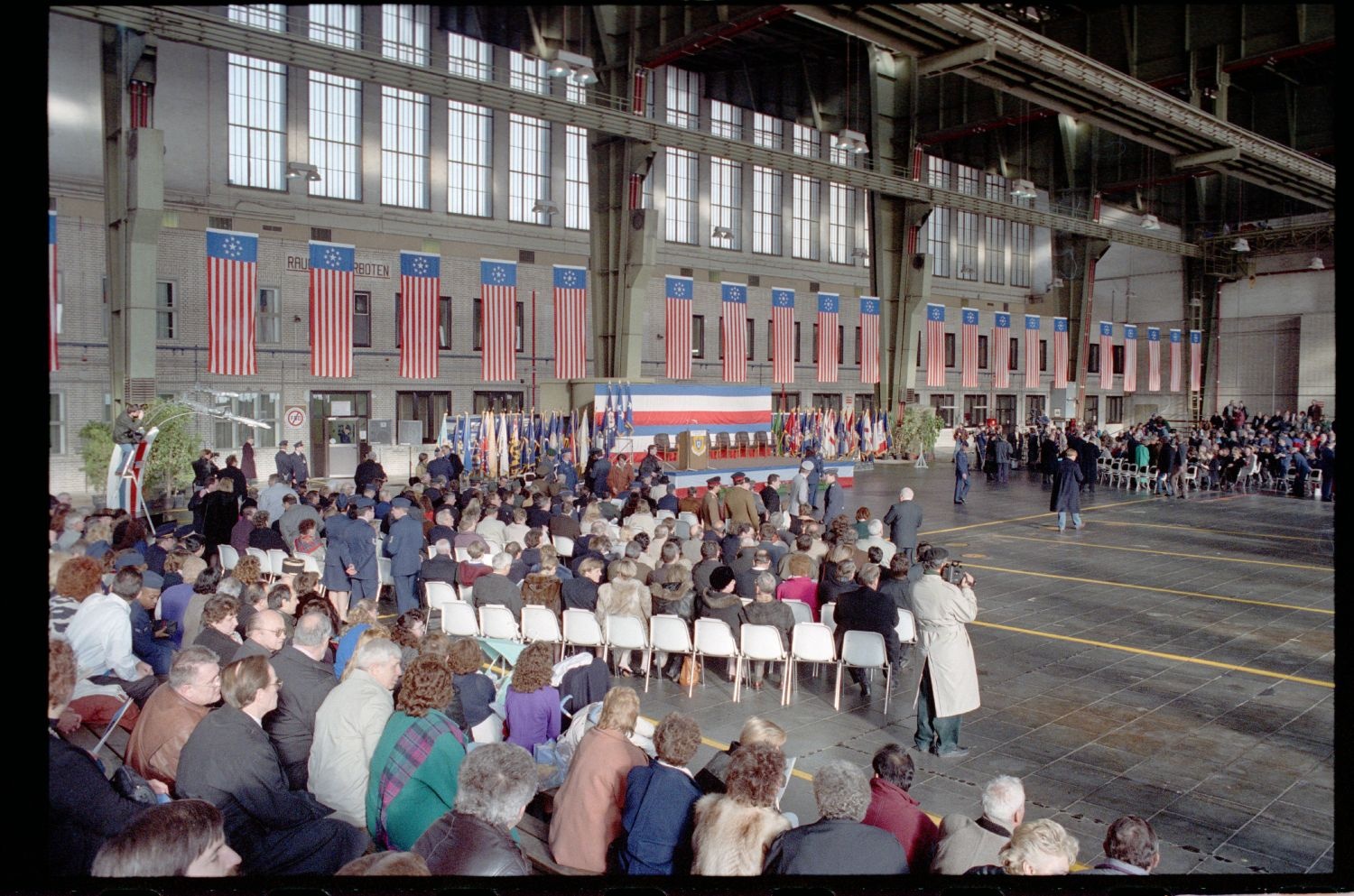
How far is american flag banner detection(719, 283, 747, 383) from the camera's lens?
2217cm

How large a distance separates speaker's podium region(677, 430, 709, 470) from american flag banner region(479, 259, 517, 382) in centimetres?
381

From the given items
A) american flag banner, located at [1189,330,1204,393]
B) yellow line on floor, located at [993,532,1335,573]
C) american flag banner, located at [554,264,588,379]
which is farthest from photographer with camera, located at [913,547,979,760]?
american flag banner, located at [1189,330,1204,393]

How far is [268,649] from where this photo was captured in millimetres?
5109

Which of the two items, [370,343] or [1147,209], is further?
[1147,209]

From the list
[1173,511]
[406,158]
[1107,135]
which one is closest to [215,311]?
[406,158]

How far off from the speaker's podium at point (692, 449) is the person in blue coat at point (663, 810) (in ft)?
49.8

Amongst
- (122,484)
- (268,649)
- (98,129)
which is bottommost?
(268,649)

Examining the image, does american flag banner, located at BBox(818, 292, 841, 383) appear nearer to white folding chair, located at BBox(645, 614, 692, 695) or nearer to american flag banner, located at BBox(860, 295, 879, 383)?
american flag banner, located at BBox(860, 295, 879, 383)

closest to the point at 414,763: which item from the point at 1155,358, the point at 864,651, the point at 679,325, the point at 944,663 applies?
the point at 944,663

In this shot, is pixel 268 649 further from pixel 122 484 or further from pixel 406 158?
pixel 406 158

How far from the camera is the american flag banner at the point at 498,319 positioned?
59.9ft

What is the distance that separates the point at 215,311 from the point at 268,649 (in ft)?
28.4

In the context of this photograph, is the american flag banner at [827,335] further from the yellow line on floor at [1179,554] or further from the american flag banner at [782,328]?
the yellow line on floor at [1179,554]

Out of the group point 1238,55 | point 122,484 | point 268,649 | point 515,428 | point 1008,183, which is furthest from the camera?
point 1008,183
